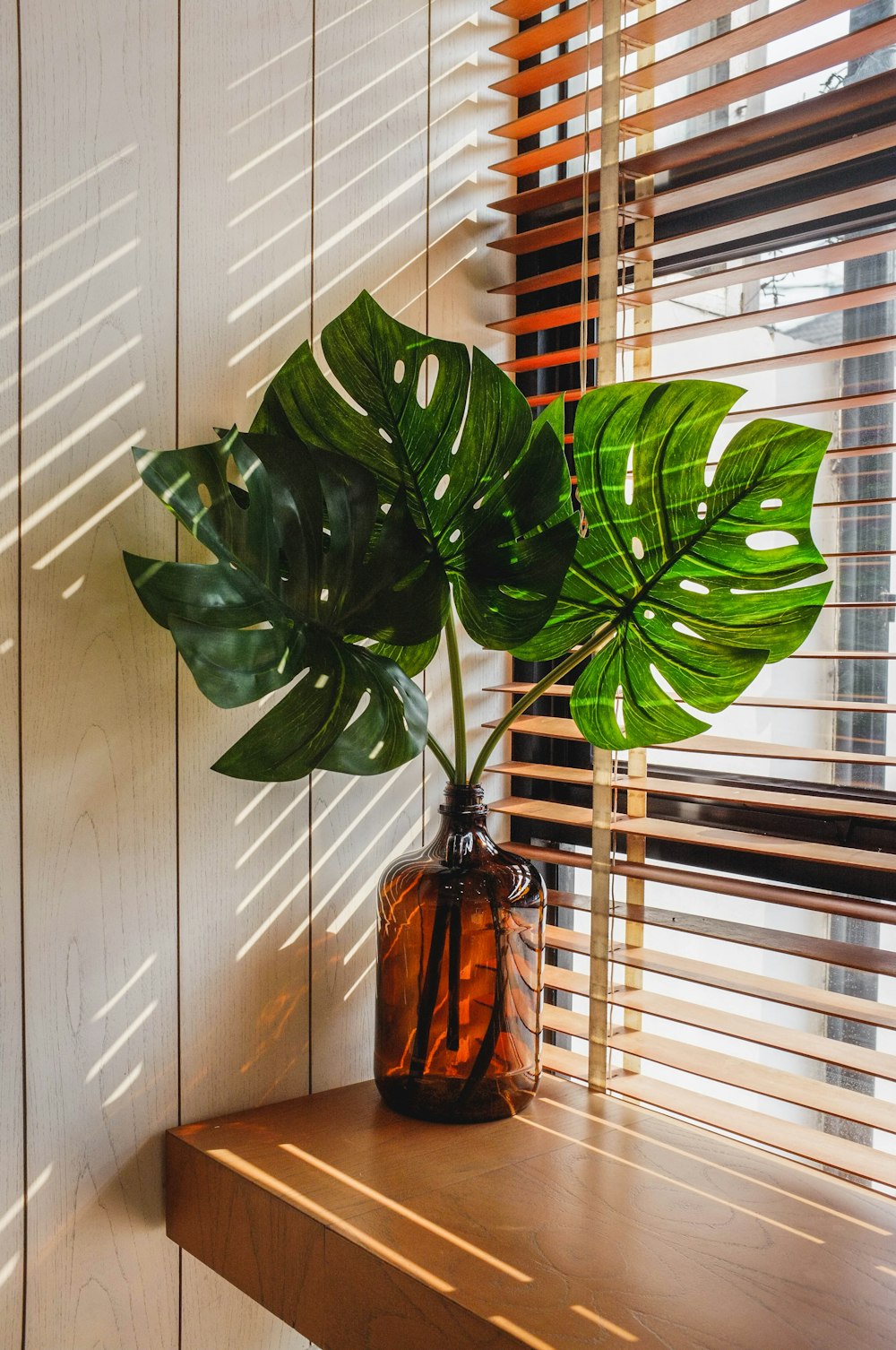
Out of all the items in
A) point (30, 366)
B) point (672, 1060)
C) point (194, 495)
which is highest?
point (30, 366)

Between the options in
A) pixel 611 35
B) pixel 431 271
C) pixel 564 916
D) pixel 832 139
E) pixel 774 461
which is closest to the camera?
pixel 774 461

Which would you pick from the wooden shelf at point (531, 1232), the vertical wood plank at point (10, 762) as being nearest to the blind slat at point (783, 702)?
the wooden shelf at point (531, 1232)

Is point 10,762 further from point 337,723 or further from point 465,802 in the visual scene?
point 465,802

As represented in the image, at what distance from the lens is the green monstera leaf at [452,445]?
103 cm

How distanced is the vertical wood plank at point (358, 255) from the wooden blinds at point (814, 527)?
0.13m

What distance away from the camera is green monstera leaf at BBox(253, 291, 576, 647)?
1.03 meters

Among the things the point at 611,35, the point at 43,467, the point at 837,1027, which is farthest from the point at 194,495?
Answer: the point at 837,1027

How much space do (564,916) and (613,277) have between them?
768mm

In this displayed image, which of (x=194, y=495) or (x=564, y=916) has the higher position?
(x=194, y=495)

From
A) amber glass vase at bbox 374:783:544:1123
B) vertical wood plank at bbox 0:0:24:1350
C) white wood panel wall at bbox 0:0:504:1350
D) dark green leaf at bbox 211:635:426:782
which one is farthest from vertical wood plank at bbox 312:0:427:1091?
vertical wood plank at bbox 0:0:24:1350

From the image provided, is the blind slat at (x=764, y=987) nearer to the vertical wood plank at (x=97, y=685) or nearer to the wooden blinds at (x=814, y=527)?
the wooden blinds at (x=814, y=527)

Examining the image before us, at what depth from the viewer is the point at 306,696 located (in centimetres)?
99

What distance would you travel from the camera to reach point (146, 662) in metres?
1.07

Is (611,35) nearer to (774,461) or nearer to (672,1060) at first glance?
(774,461)
